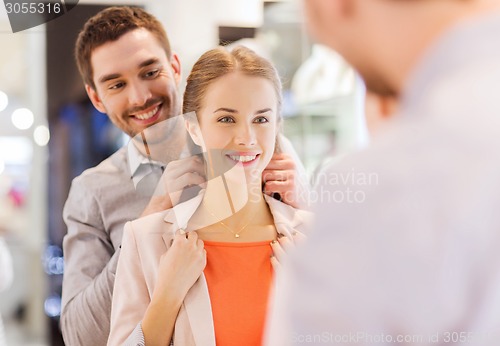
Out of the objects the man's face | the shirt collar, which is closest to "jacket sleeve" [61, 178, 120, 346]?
the shirt collar

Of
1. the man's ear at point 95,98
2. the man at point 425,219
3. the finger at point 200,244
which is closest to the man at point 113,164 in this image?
the man's ear at point 95,98

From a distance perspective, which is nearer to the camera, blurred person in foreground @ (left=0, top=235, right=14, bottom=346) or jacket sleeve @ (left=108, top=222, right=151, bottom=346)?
jacket sleeve @ (left=108, top=222, right=151, bottom=346)

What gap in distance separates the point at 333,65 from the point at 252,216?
36cm

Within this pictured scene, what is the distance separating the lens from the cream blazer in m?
1.29

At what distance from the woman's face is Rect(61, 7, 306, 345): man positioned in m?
0.06

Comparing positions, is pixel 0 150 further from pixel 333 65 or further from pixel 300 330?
pixel 300 330

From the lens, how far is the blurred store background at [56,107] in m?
1.37

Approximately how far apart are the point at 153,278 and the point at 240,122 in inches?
14.3

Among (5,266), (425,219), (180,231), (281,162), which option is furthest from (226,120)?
(425,219)

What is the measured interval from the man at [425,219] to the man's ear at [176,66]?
86cm

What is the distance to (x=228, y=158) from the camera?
1313 mm

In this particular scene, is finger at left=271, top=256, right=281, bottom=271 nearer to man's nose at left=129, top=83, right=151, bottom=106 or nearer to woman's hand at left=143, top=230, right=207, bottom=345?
woman's hand at left=143, top=230, right=207, bottom=345

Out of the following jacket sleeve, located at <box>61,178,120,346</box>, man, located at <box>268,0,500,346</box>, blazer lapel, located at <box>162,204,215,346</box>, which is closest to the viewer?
man, located at <box>268,0,500,346</box>

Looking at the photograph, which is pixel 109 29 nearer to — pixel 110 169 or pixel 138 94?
pixel 138 94
